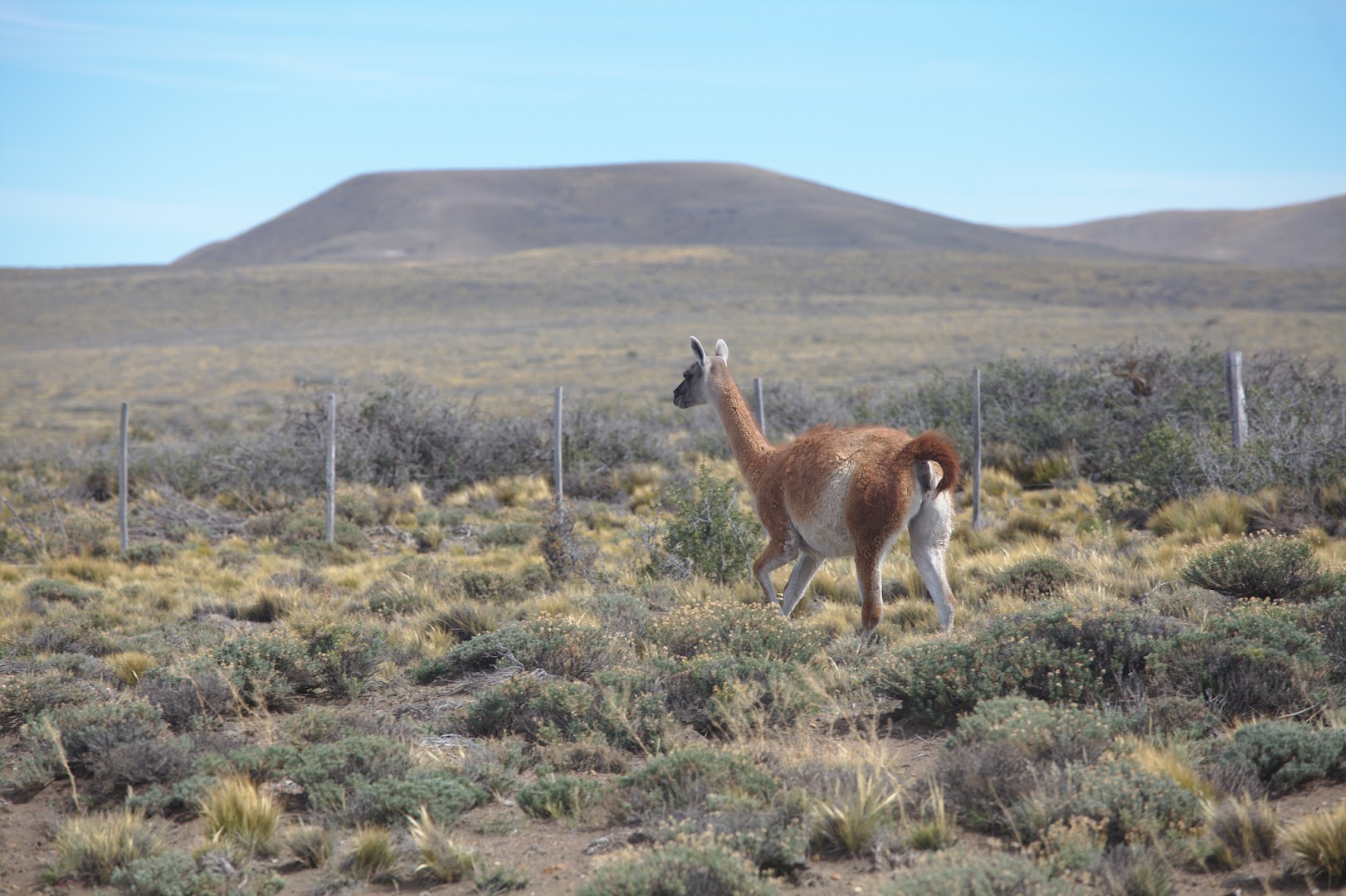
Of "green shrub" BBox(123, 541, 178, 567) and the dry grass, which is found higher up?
the dry grass

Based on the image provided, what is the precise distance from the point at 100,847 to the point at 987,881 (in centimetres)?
355

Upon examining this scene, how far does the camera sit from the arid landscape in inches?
161

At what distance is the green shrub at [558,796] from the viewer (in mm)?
4590

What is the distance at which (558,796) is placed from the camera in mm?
4664

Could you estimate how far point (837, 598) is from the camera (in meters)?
8.45

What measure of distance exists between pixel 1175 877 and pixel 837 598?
4.74 meters

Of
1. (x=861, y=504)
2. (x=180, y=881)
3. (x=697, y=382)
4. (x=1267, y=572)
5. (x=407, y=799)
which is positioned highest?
(x=697, y=382)

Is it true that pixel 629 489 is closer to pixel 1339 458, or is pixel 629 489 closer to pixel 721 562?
pixel 721 562

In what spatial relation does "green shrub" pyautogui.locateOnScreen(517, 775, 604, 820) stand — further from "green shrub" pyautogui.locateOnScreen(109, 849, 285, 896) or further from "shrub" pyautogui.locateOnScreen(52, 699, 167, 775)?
"shrub" pyautogui.locateOnScreen(52, 699, 167, 775)

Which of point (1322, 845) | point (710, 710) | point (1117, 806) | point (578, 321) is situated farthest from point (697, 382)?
point (578, 321)

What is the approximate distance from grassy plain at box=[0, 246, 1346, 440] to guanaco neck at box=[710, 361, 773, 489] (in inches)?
696

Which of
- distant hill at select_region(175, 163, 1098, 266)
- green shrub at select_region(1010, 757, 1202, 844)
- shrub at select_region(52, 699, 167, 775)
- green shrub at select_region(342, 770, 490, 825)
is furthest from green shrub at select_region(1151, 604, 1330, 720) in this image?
distant hill at select_region(175, 163, 1098, 266)

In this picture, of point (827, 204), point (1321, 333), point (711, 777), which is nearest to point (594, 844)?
point (711, 777)

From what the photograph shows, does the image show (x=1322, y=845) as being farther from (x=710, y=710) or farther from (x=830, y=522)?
(x=830, y=522)
